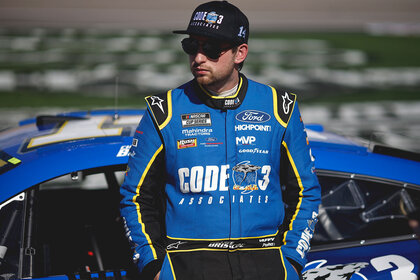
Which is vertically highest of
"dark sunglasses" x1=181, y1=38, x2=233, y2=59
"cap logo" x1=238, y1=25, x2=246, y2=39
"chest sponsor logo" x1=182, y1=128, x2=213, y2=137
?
"cap logo" x1=238, y1=25, x2=246, y2=39

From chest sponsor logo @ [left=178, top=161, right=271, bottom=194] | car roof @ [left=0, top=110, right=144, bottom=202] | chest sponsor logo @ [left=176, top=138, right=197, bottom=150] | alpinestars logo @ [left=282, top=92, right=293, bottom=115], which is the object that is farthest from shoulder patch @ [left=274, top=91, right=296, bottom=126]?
car roof @ [left=0, top=110, right=144, bottom=202]

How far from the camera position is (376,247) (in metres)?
2.58

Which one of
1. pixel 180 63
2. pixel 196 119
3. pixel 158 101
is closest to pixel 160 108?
pixel 158 101

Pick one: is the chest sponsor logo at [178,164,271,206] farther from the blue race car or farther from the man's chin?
the blue race car

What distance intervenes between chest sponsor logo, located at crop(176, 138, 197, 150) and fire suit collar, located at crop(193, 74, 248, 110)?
6.6 inches

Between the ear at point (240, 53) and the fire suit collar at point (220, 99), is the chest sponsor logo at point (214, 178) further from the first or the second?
the ear at point (240, 53)

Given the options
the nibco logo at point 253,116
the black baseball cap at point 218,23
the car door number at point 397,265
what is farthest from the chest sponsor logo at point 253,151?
the car door number at point 397,265

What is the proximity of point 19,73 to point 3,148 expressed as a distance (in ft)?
27.9

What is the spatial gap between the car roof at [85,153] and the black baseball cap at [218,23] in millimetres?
738

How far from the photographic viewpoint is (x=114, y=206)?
3.20 m

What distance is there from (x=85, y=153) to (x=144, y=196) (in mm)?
516

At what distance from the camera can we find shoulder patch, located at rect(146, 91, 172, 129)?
2053 millimetres

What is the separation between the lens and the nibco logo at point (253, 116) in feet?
6.89

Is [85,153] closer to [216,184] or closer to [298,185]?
[216,184]
